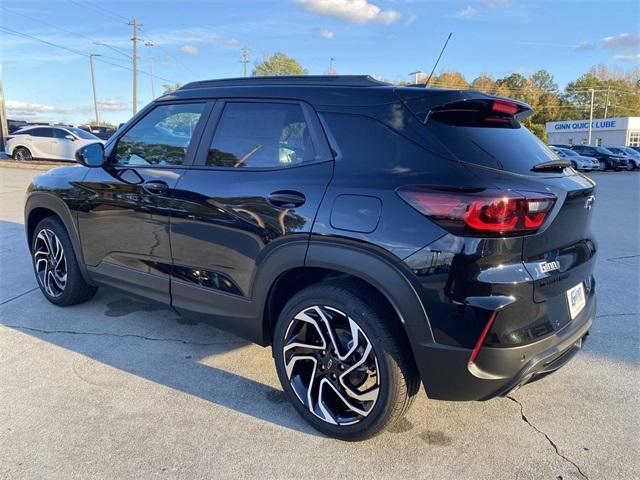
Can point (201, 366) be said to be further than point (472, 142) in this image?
Yes

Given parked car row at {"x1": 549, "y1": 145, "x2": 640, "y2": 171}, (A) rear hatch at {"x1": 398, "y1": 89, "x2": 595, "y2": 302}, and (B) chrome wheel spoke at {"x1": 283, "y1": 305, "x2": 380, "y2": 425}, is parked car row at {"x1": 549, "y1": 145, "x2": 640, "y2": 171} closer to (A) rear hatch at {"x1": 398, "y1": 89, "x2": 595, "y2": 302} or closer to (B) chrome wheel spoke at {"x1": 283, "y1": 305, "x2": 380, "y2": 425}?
(A) rear hatch at {"x1": 398, "y1": 89, "x2": 595, "y2": 302}

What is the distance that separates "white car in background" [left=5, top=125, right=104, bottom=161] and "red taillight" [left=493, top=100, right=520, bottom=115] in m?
20.0

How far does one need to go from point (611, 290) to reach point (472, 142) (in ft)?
12.0

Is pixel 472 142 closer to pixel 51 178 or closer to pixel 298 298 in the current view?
pixel 298 298

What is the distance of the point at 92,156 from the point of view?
3660mm

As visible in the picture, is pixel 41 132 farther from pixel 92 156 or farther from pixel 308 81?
pixel 308 81

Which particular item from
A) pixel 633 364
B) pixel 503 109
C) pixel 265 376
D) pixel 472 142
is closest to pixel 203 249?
pixel 265 376

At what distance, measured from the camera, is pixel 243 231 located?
2777 mm

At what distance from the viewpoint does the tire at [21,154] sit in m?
20.2

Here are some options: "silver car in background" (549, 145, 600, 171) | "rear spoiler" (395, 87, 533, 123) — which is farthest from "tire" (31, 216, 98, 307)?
"silver car in background" (549, 145, 600, 171)

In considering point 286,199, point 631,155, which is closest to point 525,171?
point 286,199

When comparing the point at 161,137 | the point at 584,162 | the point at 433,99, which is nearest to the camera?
the point at 433,99

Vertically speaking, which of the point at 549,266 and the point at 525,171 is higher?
the point at 525,171

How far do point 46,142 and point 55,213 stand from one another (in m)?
18.5
